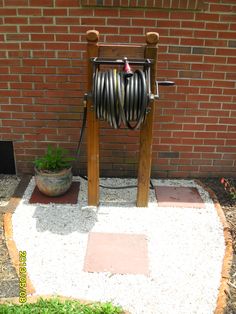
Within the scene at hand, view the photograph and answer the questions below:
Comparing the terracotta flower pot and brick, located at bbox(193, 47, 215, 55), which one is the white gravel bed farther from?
brick, located at bbox(193, 47, 215, 55)

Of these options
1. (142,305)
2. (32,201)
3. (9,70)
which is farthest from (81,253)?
(9,70)

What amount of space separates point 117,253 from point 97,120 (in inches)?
47.8

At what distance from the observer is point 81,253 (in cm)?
323

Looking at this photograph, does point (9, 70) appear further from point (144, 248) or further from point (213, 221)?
point (213, 221)

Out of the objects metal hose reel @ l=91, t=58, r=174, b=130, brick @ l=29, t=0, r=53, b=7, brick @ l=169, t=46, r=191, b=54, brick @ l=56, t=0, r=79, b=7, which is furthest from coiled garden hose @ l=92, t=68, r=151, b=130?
brick @ l=29, t=0, r=53, b=7

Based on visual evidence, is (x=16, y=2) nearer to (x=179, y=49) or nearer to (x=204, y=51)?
(x=179, y=49)

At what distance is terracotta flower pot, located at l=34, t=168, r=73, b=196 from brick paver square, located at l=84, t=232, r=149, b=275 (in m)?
0.70

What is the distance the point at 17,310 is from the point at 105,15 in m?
2.85

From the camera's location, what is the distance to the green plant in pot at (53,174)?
3873 mm

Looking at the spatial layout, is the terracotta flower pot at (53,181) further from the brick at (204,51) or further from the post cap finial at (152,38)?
the brick at (204,51)

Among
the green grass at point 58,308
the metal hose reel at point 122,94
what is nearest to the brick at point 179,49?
the metal hose reel at point 122,94

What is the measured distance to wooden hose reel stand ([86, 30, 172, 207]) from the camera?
3.26 m

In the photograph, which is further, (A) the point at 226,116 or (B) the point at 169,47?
(A) the point at 226,116

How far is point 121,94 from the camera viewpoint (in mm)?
3072
